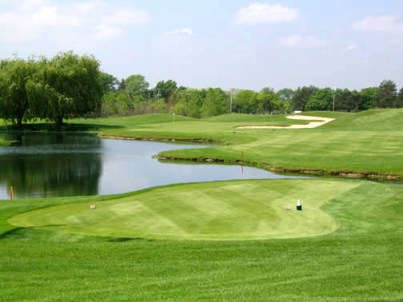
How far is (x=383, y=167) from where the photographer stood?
35688mm

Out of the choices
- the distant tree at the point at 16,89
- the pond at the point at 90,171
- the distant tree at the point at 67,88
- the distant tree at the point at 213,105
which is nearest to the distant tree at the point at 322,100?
the distant tree at the point at 213,105

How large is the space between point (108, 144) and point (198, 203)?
140 feet

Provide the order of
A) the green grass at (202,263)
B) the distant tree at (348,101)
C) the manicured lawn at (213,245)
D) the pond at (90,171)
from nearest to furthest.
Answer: the green grass at (202,263)
the manicured lawn at (213,245)
the pond at (90,171)
the distant tree at (348,101)

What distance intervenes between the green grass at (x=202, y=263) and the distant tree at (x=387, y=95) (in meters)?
130

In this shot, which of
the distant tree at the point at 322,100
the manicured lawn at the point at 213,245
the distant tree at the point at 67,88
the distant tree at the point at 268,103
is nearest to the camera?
the manicured lawn at the point at 213,245

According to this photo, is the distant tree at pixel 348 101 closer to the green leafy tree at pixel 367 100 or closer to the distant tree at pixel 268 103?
the green leafy tree at pixel 367 100

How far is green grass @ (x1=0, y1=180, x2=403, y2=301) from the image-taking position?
29.2ft

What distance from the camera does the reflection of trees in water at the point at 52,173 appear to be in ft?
97.4

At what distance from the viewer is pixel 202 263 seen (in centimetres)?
1129

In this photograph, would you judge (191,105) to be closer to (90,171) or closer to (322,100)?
(322,100)

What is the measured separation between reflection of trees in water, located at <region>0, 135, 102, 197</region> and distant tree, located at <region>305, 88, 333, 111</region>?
125 meters

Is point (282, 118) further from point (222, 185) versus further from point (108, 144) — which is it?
point (222, 185)

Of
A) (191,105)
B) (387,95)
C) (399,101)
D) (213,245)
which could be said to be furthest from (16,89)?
(387,95)

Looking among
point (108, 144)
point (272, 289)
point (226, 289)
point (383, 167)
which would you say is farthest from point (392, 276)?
point (108, 144)
